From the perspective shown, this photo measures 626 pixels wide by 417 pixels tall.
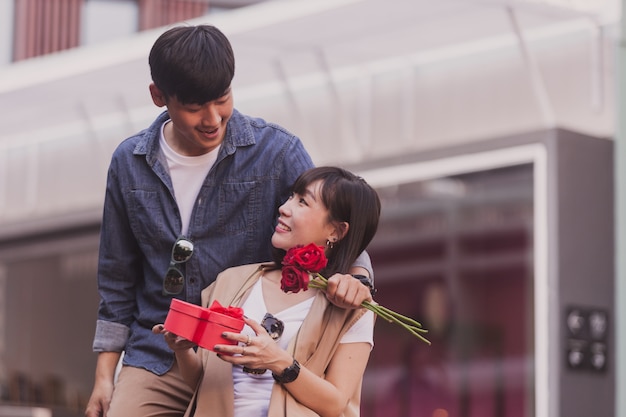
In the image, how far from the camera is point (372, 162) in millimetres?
10062

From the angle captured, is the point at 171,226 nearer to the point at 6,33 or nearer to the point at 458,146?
the point at 458,146

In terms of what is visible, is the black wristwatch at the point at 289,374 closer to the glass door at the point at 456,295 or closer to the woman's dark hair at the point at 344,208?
the woman's dark hair at the point at 344,208

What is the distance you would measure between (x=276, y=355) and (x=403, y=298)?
6.90 m

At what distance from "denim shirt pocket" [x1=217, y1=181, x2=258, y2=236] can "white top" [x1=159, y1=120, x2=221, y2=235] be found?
0.07 m

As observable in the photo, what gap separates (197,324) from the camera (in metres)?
3.34

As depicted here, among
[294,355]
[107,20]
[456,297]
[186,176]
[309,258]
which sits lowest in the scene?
[294,355]

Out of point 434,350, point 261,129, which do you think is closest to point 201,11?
point 434,350

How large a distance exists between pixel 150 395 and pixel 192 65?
870 mm

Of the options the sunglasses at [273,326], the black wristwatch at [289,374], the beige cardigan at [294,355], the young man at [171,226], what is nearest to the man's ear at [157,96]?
the young man at [171,226]

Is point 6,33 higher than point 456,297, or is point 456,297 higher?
point 6,33

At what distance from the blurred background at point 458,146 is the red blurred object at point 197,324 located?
4.67 m

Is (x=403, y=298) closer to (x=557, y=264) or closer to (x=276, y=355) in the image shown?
(x=557, y=264)

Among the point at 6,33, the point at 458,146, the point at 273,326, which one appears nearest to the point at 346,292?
the point at 273,326

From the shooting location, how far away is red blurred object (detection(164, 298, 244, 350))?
3.33m
